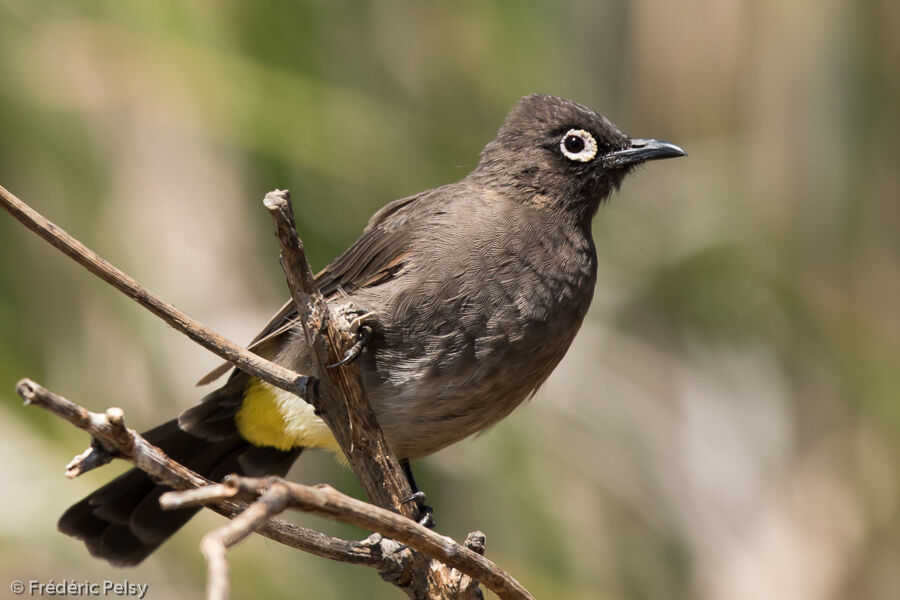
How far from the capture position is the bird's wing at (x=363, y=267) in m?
4.23

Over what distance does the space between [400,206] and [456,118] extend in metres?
2.50

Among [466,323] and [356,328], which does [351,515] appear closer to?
[356,328]

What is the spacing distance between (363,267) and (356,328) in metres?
0.76

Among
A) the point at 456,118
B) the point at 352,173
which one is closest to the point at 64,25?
the point at 352,173

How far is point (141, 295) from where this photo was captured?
2766 mm

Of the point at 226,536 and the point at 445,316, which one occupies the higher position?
the point at 445,316

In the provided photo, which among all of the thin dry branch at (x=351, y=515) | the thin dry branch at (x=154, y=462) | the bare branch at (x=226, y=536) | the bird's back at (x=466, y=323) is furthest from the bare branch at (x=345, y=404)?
the bare branch at (x=226, y=536)

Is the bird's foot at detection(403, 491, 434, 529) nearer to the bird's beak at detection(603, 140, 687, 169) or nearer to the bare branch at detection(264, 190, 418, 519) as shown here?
the bare branch at detection(264, 190, 418, 519)

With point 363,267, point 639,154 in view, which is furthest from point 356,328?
point 639,154

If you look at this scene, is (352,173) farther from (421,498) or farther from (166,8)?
(421,498)

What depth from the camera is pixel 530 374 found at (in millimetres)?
4074

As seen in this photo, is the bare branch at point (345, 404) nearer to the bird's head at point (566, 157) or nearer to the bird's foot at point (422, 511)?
the bird's foot at point (422, 511)

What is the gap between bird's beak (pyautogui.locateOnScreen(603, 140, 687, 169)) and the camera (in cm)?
471

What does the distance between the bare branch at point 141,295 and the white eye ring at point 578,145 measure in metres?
2.01
